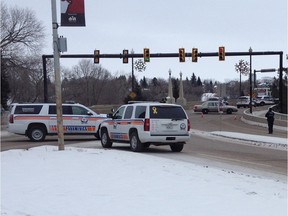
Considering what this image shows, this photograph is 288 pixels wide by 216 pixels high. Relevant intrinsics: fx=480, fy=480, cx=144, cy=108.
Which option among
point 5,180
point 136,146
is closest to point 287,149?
point 136,146

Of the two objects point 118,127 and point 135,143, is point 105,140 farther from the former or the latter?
point 135,143

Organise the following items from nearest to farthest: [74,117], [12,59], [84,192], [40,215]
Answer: [40,215] → [84,192] → [74,117] → [12,59]

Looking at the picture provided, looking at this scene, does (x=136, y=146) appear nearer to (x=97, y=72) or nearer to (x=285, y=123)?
(x=285, y=123)

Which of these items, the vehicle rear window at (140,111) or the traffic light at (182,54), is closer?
the vehicle rear window at (140,111)

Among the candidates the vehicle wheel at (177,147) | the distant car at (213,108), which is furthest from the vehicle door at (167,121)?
the distant car at (213,108)

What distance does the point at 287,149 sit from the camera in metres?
20.1

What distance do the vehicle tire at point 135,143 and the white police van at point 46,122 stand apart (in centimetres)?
669

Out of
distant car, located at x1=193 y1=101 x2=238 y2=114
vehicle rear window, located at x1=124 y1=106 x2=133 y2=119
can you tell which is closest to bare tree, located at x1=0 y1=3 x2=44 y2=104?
A: distant car, located at x1=193 y1=101 x2=238 y2=114

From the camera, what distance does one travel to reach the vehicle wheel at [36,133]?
2444 cm

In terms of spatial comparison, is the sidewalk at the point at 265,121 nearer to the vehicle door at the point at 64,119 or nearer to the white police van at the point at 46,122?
the white police van at the point at 46,122

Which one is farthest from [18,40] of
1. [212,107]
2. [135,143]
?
[135,143]

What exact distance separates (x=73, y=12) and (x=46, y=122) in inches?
449

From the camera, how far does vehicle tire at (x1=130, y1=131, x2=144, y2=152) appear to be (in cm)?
1744

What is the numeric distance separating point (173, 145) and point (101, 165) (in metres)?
8.49
